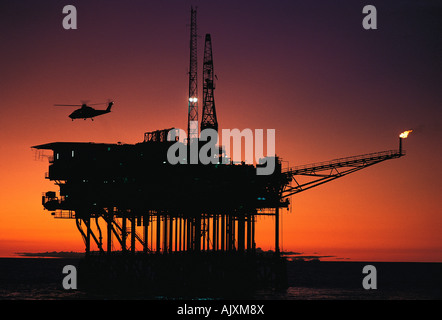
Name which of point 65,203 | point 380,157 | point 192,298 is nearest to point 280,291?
point 192,298

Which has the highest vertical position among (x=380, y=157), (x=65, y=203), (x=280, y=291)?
(x=380, y=157)

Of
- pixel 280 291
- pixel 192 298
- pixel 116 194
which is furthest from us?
pixel 280 291

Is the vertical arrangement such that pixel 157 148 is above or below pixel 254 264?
above

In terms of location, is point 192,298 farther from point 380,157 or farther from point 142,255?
point 380,157

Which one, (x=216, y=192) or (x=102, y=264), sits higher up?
(x=216, y=192)
